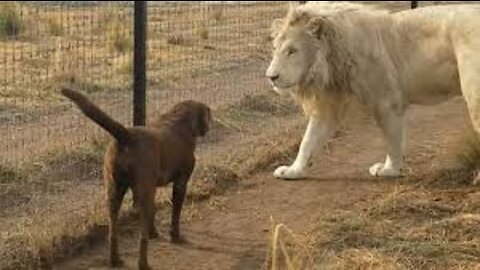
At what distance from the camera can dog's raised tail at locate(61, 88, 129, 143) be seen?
534 centimetres

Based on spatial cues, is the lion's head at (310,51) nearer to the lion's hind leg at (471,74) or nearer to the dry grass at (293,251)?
the lion's hind leg at (471,74)

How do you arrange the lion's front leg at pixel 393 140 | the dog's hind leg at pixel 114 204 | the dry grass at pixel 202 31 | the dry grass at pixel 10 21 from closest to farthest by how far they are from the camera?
1. the dog's hind leg at pixel 114 204
2. the lion's front leg at pixel 393 140
3. the dry grass at pixel 10 21
4. the dry grass at pixel 202 31

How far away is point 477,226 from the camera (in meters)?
6.41

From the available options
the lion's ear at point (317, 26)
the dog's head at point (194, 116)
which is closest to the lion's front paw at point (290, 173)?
the lion's ear at point (317, 26)

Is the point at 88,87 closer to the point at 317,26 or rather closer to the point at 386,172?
the point at 317,26

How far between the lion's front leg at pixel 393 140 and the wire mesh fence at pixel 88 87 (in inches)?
58.5

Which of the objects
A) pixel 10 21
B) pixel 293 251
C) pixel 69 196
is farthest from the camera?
pixel 10 21

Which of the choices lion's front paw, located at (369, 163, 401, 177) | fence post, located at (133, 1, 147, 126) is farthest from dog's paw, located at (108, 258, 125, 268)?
lion's front paw, located at (369, 163, 401, 177)

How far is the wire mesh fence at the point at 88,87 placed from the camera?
287 inches

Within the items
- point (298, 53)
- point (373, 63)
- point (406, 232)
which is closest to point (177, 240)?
point (406, 232)

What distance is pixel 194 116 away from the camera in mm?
6438

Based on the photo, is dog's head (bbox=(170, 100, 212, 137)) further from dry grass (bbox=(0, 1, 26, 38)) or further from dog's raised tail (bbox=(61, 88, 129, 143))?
dry grass (bbox=(0, 1, 26, 38))

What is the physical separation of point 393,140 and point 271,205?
4.74ft

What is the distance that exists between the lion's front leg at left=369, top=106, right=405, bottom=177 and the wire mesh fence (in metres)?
1.49
